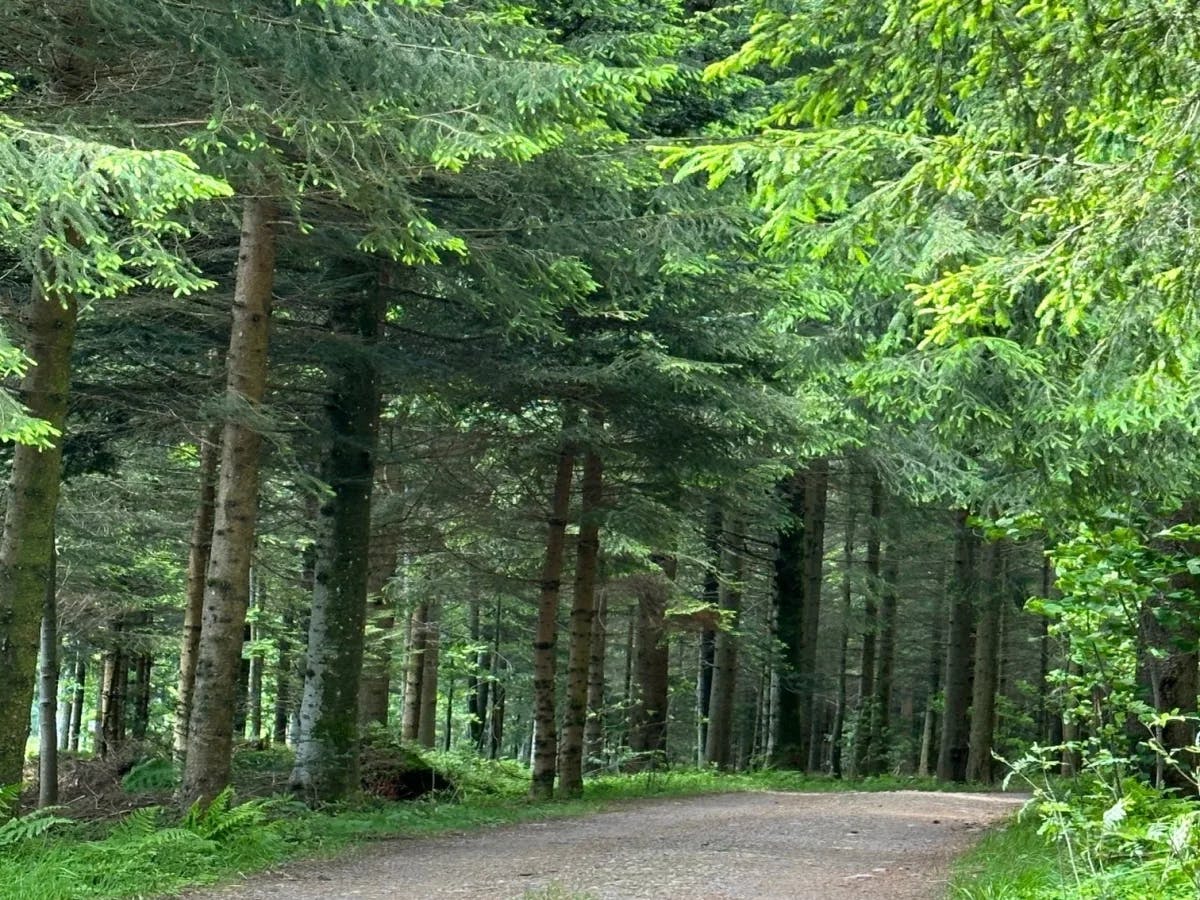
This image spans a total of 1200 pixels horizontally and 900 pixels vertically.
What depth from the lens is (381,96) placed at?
24.5ft

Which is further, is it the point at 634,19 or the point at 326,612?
the point at 326,612

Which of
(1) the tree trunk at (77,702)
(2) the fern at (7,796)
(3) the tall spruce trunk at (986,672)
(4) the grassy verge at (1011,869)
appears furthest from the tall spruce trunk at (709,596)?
(1) the tree trunk at (77,702)

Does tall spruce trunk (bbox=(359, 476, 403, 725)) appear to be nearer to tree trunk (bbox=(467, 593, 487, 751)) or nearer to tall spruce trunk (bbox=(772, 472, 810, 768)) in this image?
tree trunk (bbox=(467, 593, 487, 751))

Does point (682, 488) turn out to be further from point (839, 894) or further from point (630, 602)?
point (630, 602)

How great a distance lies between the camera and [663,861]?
8398mm

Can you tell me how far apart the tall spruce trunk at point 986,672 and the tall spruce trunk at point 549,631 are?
9.81 m

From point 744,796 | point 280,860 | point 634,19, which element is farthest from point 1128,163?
point 744,796

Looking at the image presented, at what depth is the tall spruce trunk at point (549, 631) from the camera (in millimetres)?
14141

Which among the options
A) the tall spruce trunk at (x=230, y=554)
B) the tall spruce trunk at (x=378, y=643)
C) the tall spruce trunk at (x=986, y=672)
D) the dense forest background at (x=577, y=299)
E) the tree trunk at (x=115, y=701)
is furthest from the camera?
the tree trunk at (x=115, y=701)

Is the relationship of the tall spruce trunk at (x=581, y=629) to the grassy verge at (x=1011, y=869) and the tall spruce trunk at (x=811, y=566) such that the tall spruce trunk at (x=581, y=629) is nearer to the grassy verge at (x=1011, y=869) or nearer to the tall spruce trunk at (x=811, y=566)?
the grassy verge at (x=1011, y=869)

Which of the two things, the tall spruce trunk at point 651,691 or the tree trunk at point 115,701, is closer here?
the tall spruce trunk at point 651,691

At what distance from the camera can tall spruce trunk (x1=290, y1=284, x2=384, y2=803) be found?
38.9ft

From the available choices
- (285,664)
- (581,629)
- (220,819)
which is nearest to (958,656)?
(581,629)

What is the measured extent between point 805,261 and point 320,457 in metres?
6.27
